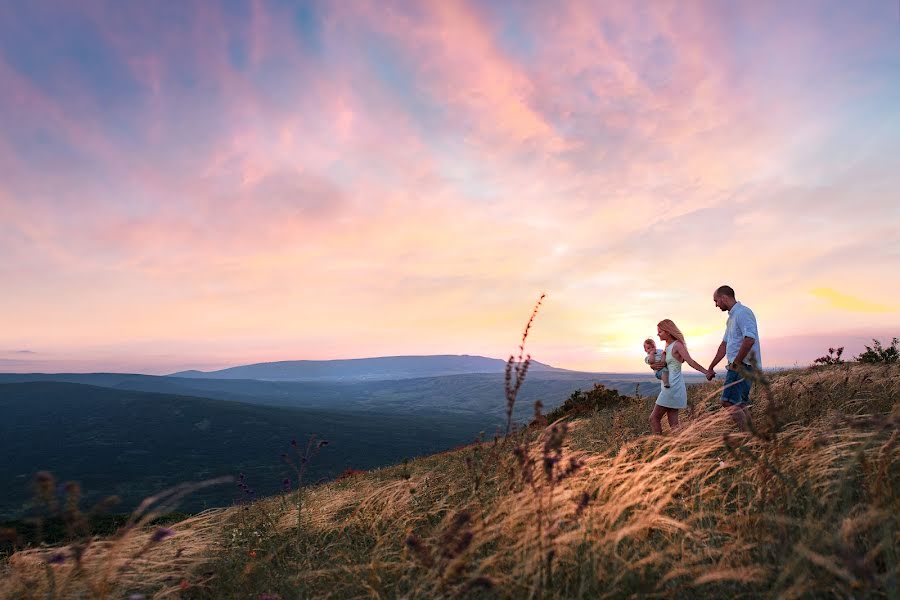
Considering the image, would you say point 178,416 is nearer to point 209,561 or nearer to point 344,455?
point 344,455

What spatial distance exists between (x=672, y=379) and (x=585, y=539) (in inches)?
200

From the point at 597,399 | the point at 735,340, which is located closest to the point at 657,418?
the point at 735,340

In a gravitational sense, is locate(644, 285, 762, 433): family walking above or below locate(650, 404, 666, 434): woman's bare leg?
above

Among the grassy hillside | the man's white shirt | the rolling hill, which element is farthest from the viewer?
the rolling hill

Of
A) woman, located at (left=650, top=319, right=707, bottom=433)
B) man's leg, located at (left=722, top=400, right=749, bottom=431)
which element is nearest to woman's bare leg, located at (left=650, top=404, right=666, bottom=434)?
woman, located at (left=650, top=319, right=707, bottom=433)

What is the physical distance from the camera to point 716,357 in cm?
664

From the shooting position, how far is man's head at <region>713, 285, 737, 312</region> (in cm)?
662

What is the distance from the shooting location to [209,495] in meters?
77.4

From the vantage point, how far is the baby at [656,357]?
7.34 m

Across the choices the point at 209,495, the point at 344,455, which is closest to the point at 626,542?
the point at 209,495

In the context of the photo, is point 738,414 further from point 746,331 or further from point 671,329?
point 671,329

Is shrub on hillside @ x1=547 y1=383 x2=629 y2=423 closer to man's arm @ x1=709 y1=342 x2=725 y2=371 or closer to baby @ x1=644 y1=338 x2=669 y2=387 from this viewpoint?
baby @ x1=644 y1=338 x2=669 y2=387

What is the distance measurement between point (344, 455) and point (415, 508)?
12177cm

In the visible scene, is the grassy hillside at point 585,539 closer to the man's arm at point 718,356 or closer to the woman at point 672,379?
the man's arm at point 718,356
